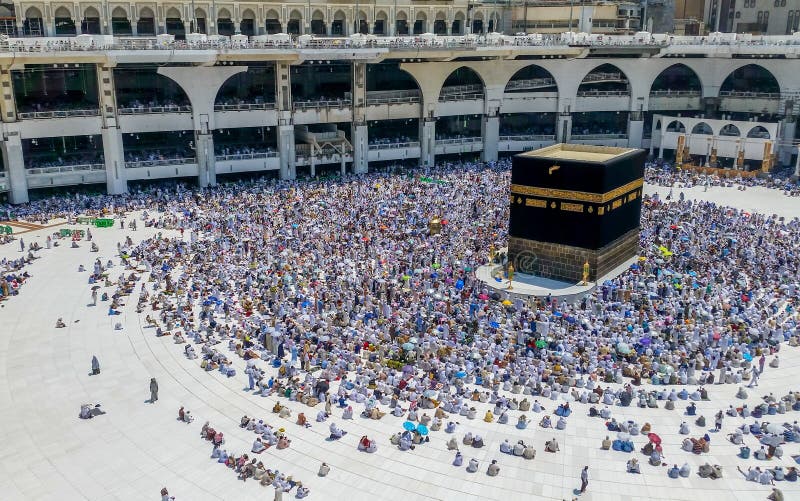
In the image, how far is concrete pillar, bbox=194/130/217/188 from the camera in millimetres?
57469

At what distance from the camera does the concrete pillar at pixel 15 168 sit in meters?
51.2

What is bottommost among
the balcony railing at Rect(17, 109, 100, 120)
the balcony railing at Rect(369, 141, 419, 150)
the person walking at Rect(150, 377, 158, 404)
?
the person walking at Rect(150, 377, 158, 404)

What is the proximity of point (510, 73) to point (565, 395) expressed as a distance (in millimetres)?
47796

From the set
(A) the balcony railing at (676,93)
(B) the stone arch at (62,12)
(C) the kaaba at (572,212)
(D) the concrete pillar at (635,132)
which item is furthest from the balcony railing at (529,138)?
(B) the stone arch at (62,12)

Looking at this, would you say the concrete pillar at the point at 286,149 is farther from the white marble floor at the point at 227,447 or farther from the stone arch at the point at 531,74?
the white marble floor at the point at 227,447

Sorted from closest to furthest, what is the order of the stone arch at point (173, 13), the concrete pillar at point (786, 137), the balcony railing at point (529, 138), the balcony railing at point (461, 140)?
the stone arch at point (173, 13), the concrete pillar at point (786, 137), the balcony railing at point (461, 140), the balcony railing at point (529, 138)

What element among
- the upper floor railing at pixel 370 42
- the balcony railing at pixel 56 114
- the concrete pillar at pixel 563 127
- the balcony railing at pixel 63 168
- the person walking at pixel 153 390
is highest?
the upper floor railing at pixel 370 42

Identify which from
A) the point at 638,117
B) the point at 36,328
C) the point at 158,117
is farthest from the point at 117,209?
the point at 638,117

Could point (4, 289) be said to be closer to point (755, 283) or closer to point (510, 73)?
point (755, 283)

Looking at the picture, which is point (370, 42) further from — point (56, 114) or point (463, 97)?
point (56, 114)

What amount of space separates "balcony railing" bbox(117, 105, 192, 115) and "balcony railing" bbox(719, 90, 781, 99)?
49.2 m

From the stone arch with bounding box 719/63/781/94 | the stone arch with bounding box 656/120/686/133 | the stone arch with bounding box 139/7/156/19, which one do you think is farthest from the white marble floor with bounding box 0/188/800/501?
the stone arch with bounding box 719/63/781/94

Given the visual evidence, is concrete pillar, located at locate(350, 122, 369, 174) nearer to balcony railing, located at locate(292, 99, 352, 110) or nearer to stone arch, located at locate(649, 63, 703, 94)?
balcony railing, located at locate(292, 99, 352, 110)

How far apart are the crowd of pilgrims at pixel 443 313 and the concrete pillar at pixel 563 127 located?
71.7ft
